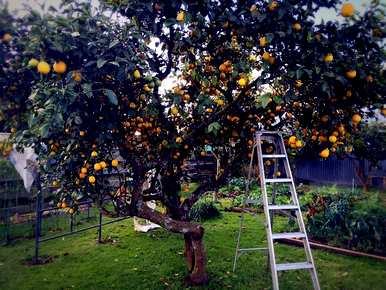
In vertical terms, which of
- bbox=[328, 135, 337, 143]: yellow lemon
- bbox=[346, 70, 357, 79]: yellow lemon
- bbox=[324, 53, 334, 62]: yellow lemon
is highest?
bbox=[324, 53, 334, 62]: yellow lemon

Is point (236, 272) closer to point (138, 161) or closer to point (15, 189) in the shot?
point (138, 161)

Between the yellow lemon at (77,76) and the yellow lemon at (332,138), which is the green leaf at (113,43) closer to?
the yellow lemon at (77,76)

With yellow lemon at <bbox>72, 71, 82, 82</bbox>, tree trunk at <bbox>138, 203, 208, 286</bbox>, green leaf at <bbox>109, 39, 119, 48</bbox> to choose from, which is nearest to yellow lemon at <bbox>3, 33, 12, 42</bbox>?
yellow lemon at <bbox>72, 71, 82, 82</bbox>

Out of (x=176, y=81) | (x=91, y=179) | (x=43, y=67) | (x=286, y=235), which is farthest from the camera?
(x=176, y=81)

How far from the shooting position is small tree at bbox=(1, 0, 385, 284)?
2730mm

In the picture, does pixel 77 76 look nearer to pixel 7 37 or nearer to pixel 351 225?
pixel 7 37

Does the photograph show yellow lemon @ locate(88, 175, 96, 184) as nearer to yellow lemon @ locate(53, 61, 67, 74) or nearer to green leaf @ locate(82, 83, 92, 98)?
green leaf @ locate(82, 83, 92, 98)

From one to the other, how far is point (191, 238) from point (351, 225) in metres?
3.47

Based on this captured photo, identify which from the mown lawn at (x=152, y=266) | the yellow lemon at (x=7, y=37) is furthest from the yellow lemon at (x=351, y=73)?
the yellow lemon at (x=7, y=37)

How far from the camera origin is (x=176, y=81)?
4.58 meters

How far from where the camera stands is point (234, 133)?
14.6ft

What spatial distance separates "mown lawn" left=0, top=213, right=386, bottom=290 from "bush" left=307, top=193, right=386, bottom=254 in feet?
1.60

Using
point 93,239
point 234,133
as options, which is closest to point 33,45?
point 234,133

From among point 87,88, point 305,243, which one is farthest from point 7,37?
point 305,243
